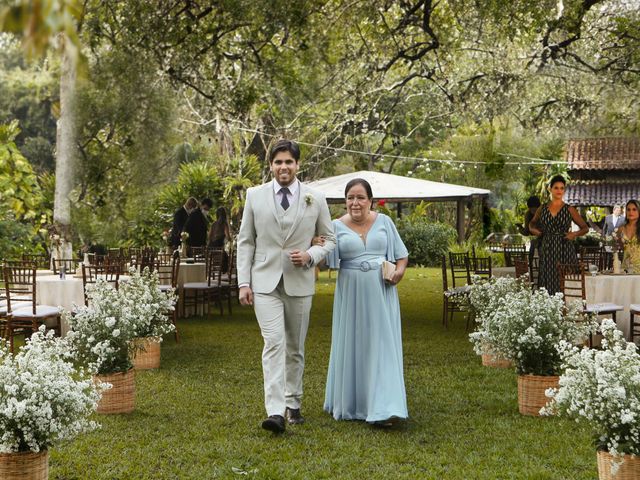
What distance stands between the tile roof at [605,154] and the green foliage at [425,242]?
4.34 metres

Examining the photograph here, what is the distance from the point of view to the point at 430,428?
6742 mm

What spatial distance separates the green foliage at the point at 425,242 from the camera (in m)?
28.4

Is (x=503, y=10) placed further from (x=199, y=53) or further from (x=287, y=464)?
(x=287, y=464)

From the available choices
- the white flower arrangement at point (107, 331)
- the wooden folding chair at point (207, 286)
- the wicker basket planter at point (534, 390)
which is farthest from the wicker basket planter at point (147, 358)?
the wooden folding chair at point (207, 286)

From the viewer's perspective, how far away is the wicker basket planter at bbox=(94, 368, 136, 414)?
7172mm

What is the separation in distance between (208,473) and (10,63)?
51317 mm

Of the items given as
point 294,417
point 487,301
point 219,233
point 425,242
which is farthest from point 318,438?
point 425,242

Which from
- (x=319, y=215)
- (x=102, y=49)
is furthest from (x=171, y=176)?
(x=319, y=215)

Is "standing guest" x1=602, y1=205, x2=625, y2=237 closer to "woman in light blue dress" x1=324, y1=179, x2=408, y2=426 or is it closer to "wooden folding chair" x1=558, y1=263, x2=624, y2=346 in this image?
"wooden folding chair" x1=558, y1=263, x2=624, y2=346

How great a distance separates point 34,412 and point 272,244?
2.21m

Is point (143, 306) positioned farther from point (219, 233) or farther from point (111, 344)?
point (219, 233)

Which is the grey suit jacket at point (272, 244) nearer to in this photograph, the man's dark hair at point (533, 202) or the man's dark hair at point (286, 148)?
the man's dark hair at point (286, 148)

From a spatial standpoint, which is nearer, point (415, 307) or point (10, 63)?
point (415, 307)

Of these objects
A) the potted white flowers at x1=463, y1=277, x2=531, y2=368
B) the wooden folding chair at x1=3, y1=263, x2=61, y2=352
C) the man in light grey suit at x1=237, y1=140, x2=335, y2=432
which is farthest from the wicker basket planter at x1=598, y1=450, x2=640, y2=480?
the wooden folding chair at x1=3, y1=263, x2=61, y2=352
